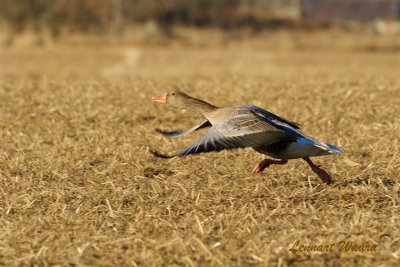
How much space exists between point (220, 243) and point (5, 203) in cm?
174

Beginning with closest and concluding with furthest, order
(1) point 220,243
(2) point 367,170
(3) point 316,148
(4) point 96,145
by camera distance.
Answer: (1) point 220,243 → (3) point 316,148 → (2) point 367,170 → (4) point 96,145

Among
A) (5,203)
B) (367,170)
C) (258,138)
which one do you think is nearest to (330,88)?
(367,170)

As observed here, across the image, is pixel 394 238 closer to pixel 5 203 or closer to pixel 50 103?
pixel 5 203

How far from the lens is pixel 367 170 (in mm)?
6500

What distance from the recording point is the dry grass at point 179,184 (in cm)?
454

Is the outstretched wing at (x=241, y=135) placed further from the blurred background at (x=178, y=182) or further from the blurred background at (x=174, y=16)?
the blurred background at (x=174, y=16)

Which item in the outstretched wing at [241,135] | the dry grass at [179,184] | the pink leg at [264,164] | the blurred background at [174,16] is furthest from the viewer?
the blurred background at [174,16]

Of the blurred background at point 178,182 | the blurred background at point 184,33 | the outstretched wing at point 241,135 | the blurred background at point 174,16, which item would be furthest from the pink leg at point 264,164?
the blurred background at point 174,16

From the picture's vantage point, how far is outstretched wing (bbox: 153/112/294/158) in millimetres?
5562

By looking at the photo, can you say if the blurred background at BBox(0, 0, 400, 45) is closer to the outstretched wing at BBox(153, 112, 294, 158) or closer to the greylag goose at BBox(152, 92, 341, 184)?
the greylag goose at BBox(152, 92, 341, 184)

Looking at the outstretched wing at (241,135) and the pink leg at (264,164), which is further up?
the outstretched wing at (241,135)

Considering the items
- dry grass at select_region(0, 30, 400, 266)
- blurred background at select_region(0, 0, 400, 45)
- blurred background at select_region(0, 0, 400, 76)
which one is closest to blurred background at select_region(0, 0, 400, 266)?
dry grass at select_region(0, 30, 400, 266)

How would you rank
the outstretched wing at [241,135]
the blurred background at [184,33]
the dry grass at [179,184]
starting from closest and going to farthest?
the dry grass at [179,184] < the outstretched wing at [241,135] < the blurred background at [184,33]

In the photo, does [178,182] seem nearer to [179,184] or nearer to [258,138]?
[179,184]
